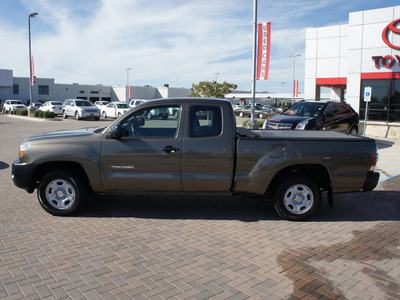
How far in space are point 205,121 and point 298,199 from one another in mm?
1909

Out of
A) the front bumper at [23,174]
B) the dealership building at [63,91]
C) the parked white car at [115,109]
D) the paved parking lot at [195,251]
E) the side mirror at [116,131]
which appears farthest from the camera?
the dealership building at [63,91]

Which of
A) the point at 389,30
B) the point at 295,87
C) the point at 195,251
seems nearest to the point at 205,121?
the point at 195,251

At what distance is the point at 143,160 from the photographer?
18.7 ft

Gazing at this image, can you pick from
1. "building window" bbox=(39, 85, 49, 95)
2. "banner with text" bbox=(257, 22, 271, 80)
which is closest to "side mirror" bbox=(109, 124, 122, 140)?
"banner with text" bbox=(257, 22, 271, 80)

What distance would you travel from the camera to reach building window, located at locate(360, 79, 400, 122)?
2000cm

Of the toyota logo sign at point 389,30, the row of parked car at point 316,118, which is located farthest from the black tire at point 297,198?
the toyota logo sign at point 389,30

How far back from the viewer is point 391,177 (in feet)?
31.4

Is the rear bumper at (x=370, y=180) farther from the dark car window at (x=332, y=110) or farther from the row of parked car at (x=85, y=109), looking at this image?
the row of parked car at (x=85, y=109)

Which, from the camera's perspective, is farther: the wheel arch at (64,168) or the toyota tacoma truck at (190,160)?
the wheel arch at (64,168)

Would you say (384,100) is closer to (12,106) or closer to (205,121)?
(205,121)

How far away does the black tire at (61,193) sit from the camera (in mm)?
5883

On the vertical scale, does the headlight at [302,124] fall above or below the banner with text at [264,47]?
below

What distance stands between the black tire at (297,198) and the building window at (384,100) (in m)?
16.7

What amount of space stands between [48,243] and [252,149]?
3.12m
